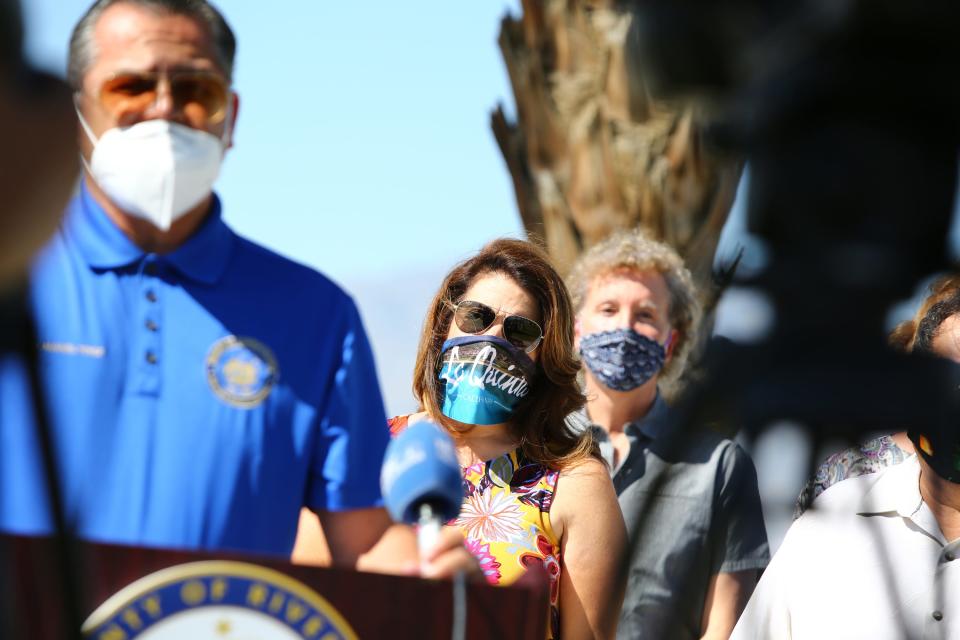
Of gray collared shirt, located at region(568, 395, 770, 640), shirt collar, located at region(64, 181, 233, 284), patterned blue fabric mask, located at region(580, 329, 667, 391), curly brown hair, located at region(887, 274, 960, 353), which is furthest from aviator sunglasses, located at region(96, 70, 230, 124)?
patterned blue fabric mask, located at region(580, 329, 667, 391)

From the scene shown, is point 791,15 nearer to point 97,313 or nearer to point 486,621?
point 486,621

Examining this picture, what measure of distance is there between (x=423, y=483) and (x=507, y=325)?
1725mm

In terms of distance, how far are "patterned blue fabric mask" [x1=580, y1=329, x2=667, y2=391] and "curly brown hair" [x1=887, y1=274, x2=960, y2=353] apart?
2.93 ft

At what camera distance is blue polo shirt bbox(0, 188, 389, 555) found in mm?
2564

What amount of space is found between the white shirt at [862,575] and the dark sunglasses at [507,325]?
85cm

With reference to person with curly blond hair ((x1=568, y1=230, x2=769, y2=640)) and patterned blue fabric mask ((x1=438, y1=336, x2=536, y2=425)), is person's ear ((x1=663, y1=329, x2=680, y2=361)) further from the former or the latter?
patterned blue fabric mask ((x1=438, y1=336, x2=536, y2=425))

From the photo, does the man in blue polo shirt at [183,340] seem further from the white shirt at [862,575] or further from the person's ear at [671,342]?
the person's ear at [671,342]

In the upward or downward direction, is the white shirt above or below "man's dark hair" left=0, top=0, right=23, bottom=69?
below

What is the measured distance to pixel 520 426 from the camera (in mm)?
3752

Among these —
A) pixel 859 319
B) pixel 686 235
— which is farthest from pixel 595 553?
pixel 686 235

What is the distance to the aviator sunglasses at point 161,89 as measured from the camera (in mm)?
2707

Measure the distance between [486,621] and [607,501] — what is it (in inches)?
60.3

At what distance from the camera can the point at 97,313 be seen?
266cm

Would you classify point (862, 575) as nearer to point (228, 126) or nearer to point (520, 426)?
point (520, 426)
